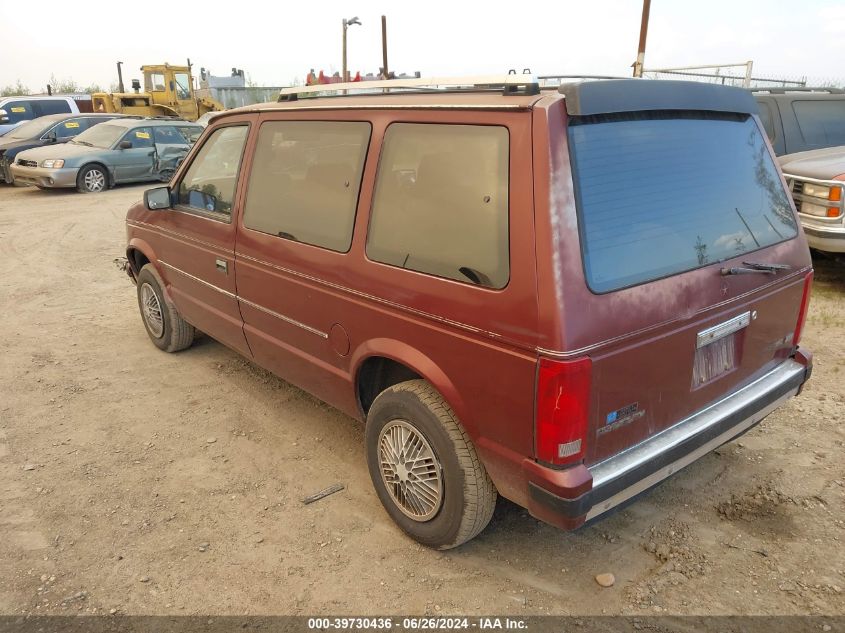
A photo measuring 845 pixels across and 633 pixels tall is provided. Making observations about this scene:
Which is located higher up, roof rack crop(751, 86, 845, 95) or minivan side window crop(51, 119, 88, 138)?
roof rack crop(751, 86, 845, 95)

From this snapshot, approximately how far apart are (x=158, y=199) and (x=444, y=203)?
269 centimetres

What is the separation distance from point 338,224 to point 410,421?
1.01 meters

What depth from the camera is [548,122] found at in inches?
88.9

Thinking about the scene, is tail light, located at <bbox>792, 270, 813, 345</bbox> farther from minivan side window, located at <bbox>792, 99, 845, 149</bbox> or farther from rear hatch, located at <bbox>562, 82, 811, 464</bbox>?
minivan side window, located at <bbox>792, 99, 845, 149</bbox>

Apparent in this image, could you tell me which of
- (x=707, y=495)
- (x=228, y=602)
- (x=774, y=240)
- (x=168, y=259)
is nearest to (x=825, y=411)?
(x=707, y=495)

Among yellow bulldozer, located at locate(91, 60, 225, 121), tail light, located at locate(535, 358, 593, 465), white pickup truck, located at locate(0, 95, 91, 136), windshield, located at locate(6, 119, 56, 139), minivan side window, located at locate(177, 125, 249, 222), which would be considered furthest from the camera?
yellow bulldozer, located at locate(91, 60, 225, 121)

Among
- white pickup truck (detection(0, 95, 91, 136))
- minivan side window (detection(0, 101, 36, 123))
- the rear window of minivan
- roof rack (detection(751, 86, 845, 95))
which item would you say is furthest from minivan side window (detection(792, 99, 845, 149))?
minivan side window (detection(0, 101, 36, 123))

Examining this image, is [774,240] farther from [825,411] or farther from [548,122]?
[825,411]

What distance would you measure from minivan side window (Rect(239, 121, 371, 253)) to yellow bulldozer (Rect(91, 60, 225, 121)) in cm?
2082

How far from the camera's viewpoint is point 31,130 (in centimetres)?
1523

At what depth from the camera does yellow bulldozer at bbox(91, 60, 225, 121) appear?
2236 cm

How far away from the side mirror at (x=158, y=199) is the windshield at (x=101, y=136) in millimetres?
11143

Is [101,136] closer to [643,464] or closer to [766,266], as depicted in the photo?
[766,266]

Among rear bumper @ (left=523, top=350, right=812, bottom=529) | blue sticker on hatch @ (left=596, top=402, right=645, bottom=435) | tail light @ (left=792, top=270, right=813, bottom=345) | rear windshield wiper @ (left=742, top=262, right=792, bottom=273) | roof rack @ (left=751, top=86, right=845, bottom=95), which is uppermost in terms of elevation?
roof rack @ (left=751, top=86, right=845, bottom=95)
